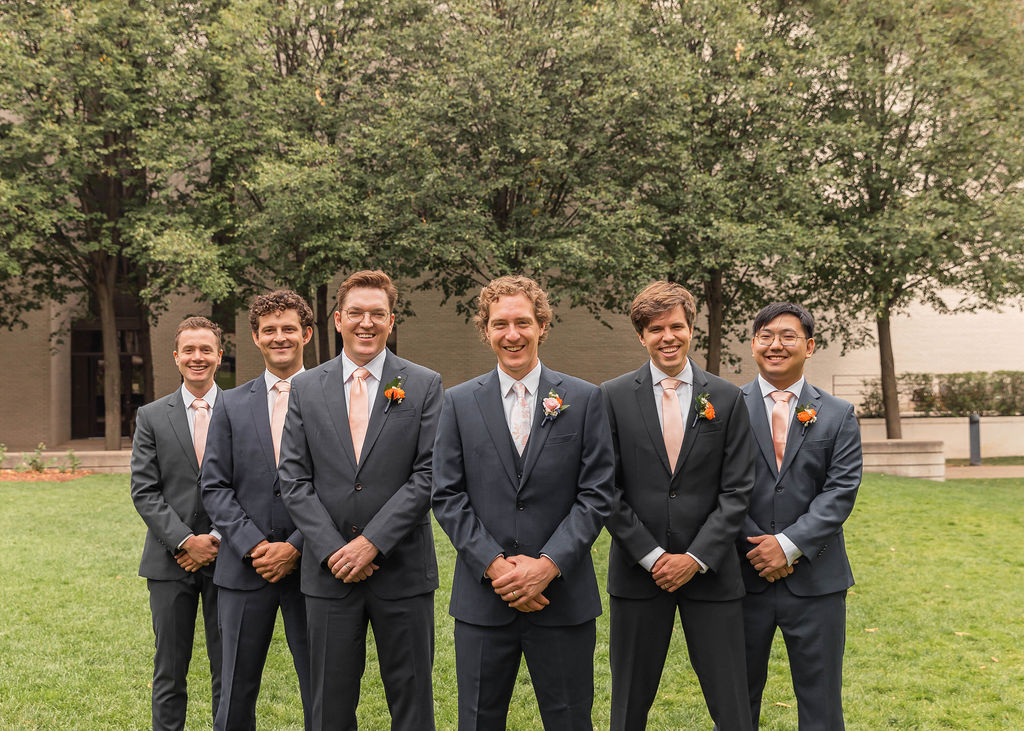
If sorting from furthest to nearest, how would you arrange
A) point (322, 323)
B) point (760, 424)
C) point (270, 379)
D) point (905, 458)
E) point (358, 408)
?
point (322, 323) < point (905, 458) < point (270, 379) < point (760, 424) < point (358, 408)

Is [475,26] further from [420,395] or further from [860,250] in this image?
[420,395]

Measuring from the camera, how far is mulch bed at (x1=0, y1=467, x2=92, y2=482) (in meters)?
16.0

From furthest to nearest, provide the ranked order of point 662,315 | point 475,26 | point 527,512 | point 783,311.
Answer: point 475,26 → point 783,311 → point 662,315 → point 527,512

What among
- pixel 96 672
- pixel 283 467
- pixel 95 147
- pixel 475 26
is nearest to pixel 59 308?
pixel 95 147

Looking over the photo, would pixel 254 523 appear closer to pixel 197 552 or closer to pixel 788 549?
pixel 197 552

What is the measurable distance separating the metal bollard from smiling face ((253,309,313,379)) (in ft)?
78.6

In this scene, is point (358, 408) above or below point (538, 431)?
above

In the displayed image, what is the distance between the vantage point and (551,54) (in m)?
17.7

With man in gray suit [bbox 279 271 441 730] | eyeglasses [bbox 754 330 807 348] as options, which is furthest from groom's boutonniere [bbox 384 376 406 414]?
eyeglasses [bbox 754 330 807 348]

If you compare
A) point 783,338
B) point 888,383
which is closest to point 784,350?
point 783,338

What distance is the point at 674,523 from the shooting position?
3.67 metres

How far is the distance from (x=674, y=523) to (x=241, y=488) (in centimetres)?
215

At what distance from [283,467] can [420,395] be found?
73cm

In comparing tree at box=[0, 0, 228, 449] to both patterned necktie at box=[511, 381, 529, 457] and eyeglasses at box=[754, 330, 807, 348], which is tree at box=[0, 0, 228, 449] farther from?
eyeglasses at box=[754, 330, 807, 348]
